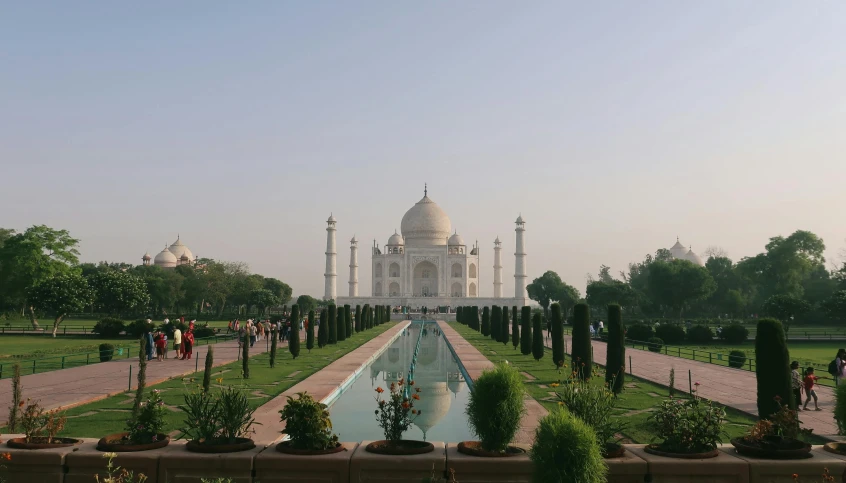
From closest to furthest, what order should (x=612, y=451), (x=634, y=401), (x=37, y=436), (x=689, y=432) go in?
(x=612, y=451) → (x=689, y=432) → (x=37, y=436) → (x=634, y=401)

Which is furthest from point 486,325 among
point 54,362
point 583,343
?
point 54,362

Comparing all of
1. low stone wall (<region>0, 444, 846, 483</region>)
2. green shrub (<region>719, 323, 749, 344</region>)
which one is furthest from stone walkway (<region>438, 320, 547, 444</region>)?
A: green shrub (<region>719, 323, 749, 344</region>)

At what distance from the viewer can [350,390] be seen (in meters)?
11.2

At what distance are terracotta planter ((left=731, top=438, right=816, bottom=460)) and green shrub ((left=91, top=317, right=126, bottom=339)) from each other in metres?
21.9

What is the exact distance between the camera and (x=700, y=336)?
2286cm

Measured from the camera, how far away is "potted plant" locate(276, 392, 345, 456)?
14.9 feet

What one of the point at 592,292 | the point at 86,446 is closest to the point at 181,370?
the point at 86,446

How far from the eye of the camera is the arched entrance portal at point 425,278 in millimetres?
61084

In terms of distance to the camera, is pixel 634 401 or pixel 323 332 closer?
pixel 634 401

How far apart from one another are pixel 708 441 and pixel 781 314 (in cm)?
2488

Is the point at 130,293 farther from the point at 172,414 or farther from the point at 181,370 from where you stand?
the point at 172,414

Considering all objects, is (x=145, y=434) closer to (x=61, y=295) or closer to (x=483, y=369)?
(x=483, y=369)

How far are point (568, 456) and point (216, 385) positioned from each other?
7610 mm

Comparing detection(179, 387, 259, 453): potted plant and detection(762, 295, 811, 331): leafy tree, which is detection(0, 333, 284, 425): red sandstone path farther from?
detection(762, 295, 811, 331): leafy tree
